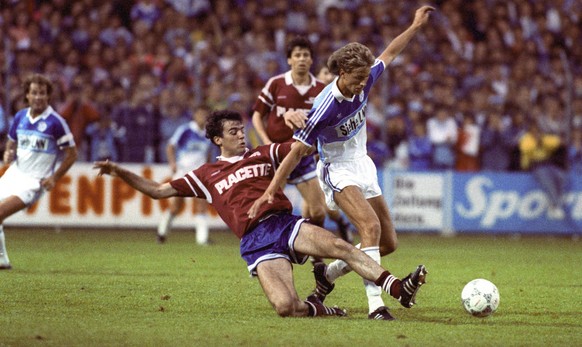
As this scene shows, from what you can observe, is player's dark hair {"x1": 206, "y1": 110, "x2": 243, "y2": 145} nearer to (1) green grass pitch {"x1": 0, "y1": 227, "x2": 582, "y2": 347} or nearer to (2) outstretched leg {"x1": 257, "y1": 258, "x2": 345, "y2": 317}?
(2) outstretched leg {"x1": 257, "y1": 258, "x2": 345, "y2": 317}

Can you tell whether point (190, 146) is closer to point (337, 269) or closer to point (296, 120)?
point (337, 269)

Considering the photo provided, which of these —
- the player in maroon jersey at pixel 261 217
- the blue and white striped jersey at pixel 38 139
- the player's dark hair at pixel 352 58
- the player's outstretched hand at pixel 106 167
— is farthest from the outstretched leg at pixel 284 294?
the blue and white striped jersey at pixel 38 139

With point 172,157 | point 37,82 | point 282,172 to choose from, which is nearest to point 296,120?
point 282,172

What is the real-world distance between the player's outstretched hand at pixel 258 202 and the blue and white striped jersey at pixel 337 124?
0.53 m

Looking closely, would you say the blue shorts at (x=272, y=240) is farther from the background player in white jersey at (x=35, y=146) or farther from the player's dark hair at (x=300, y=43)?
the background player in white jersey at (x=35, y=146)

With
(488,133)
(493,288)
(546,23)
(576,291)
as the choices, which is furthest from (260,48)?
(493,288)

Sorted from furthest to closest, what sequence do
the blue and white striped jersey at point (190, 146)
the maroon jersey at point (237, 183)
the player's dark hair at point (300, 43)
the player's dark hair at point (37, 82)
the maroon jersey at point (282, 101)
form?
the blue and white striped jersey at point (190, 146)
the player's dark hair at point (37, 82)
the maroon jersey at point (282, 101)
the player's dark hair at point (300, 43)
the maroon jersey at point (237, 183)

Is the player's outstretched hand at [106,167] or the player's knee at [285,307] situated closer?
the player's knee at [285,307]

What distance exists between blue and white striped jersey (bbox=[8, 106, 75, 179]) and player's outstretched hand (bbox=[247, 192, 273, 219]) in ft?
15.6

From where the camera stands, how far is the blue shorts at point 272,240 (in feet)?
27.6

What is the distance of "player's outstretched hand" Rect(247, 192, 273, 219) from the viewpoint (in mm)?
8070

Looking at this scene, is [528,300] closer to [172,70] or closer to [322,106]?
[322,106]

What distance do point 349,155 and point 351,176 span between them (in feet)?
0.76

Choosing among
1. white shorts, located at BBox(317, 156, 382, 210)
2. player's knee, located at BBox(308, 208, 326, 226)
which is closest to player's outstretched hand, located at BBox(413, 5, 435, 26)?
white shorts, located at BBox(317, 156, 382, 210)
